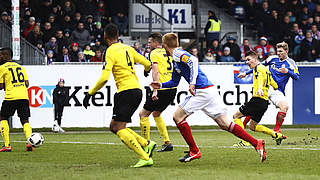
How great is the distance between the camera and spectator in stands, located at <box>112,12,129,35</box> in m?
28.3

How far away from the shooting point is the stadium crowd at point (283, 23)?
27828 mm

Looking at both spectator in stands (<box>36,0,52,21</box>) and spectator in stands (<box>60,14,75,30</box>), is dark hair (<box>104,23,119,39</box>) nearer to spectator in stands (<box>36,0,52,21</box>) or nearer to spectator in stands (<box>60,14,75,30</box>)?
spectator in stands (<box>60,14,75,30</box>)

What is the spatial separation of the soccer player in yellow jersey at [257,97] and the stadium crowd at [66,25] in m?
10.4

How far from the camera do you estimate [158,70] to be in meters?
14.3

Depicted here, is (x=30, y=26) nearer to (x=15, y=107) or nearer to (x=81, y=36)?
(x=81, y=36)

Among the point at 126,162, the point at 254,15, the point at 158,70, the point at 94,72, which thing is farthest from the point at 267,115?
the point at 126,162

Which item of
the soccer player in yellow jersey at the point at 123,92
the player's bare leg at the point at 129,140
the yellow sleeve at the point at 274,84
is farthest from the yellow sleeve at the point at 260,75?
the player's bare leg at the point at 129,140

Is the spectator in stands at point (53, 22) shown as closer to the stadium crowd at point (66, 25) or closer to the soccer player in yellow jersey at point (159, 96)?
the stadium crowd at point (66, 25)

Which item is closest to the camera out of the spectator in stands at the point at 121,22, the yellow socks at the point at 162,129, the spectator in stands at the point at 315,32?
the yellow socks at the point at 162,129

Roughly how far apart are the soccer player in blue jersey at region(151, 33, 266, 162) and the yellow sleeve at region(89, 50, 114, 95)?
1013 millimetres

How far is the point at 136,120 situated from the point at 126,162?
11863 millimetres

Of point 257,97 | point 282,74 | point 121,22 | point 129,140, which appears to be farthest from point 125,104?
point 121,22

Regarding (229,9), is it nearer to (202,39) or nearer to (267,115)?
(202,39)

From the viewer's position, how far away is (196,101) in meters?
11.1
